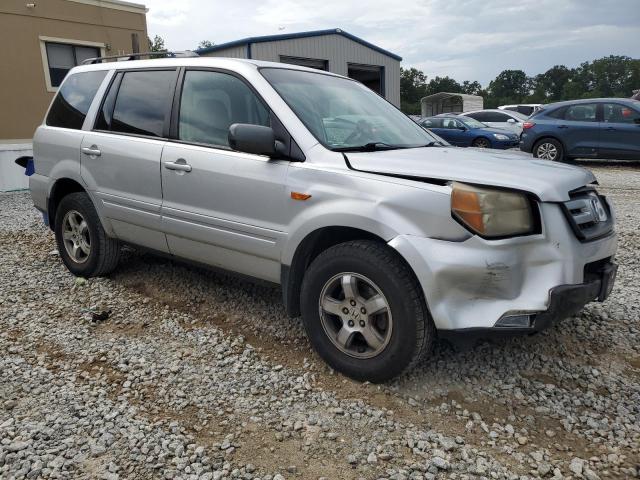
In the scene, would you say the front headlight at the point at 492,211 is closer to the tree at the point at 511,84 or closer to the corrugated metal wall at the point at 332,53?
the corrugated metal wall at the point at 332,53

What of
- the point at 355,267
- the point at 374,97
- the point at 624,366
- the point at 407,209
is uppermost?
the point at 374,97

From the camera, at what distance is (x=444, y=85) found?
9175 cm

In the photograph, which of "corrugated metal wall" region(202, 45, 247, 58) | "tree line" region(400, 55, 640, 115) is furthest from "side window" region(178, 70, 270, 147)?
"tree line" region(400, 55, 640, 115)

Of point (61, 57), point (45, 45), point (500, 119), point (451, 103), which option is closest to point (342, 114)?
point (45, 45)

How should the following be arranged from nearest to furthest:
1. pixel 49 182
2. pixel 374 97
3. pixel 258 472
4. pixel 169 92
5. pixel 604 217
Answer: pixel 258 472
pixel 604 217
pixel 169 92
pixel 374 97
pixel 49 182

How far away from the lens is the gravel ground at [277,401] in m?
2.30

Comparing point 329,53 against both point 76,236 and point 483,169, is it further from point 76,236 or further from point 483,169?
point 483,169

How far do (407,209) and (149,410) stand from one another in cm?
170

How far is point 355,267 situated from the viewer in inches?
109

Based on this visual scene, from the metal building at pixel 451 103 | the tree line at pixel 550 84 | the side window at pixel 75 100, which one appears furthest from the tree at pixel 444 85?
the side window at pixel 75 100

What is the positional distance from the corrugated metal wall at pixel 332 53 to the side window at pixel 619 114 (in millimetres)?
10507

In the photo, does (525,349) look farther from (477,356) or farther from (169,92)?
(169,92)

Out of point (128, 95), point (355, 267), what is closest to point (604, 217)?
point (355, 267)

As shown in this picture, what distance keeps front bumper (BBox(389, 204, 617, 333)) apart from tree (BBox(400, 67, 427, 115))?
2504 inches
